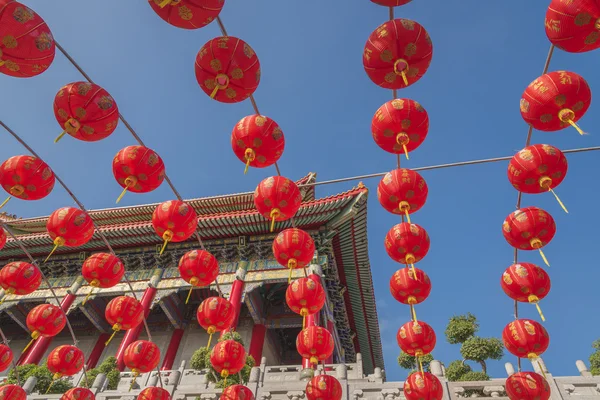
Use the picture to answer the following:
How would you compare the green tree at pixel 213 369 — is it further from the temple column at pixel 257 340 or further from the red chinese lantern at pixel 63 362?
the temple column at pixel 257 340

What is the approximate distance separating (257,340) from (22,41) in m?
12.3

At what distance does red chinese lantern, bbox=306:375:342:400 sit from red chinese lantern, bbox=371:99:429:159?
429cm

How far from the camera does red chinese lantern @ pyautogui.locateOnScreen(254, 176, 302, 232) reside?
567cm

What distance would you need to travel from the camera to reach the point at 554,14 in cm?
366

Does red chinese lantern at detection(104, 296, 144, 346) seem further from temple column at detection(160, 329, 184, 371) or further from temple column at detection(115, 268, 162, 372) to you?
temple column at detection(160, 329, 184, 371)

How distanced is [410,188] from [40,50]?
4.50 metres

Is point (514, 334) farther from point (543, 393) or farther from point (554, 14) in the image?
point (554, 14)

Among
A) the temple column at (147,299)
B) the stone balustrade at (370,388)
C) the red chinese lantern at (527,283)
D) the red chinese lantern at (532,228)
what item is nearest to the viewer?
the red chinese lantern at (532,228)

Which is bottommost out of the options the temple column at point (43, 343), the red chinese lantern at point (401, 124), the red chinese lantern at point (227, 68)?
Result: the red chinese lantern at point (227, 68)

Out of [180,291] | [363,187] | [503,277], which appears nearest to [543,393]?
[503,277]

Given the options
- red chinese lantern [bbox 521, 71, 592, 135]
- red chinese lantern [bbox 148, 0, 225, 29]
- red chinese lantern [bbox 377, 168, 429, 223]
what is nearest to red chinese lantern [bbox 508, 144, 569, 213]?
red chinese lantern [bbox 521, 71, 592, 135]

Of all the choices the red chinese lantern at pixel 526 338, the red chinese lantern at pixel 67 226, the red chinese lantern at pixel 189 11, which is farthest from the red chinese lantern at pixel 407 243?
the red chinese lantern at pixel 67 226

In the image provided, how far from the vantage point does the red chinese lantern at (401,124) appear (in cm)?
470

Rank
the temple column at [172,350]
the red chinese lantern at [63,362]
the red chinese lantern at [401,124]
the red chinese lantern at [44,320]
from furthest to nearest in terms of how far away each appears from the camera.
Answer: the temple column at [172,350]
the red chinese lantern at [63,362]
the red chinese lantern at [44,320]
the red chinese lantern at [401,124]
